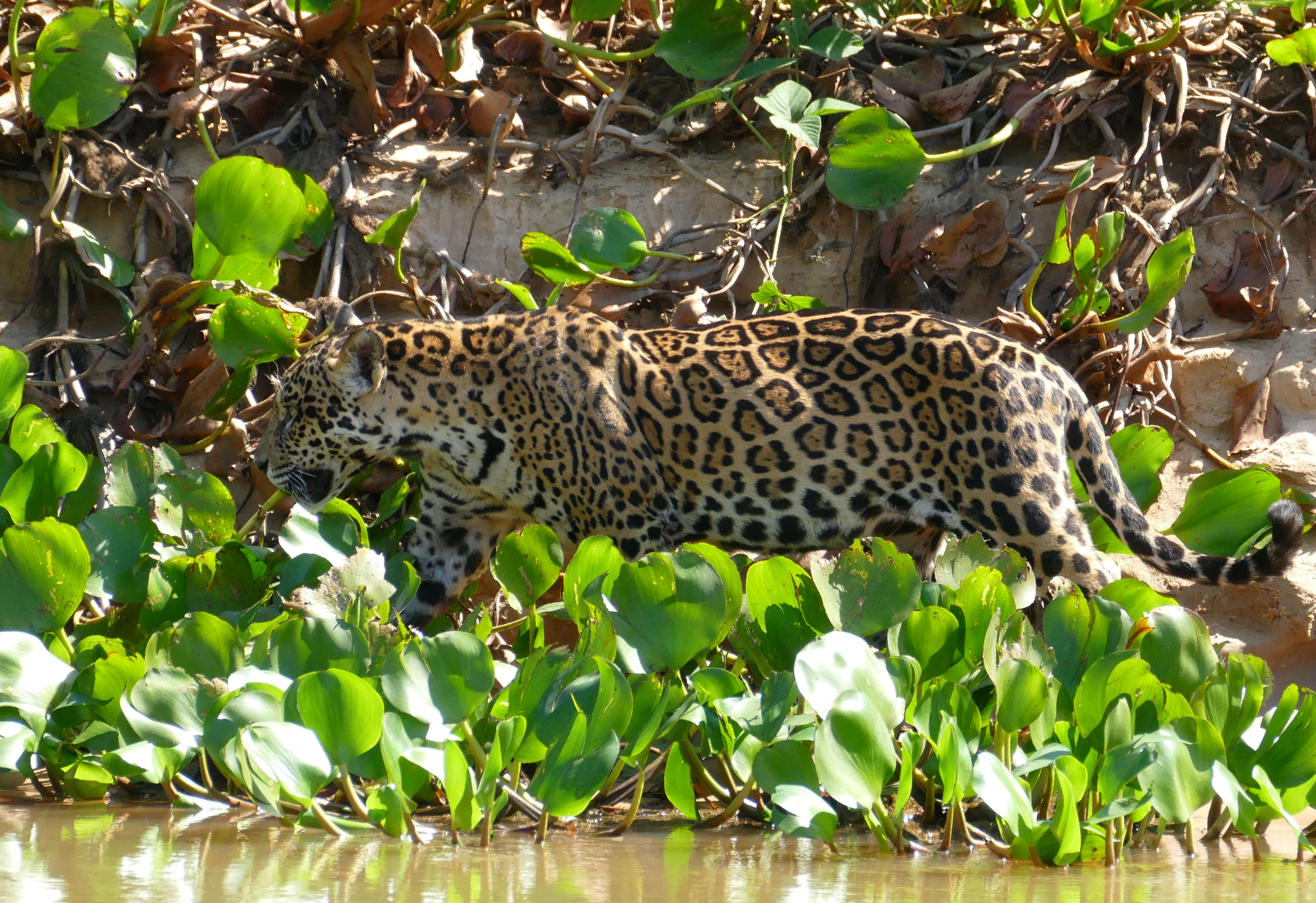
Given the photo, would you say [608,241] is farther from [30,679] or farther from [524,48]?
[30,679]

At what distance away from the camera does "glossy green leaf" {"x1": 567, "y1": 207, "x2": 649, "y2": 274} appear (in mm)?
6781

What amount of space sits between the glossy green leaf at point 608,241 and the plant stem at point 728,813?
294 centimetres

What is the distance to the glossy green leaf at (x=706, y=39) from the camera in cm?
740

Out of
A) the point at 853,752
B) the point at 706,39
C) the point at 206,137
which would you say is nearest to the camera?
the point at 853,752

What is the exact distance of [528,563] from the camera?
5.31 metres

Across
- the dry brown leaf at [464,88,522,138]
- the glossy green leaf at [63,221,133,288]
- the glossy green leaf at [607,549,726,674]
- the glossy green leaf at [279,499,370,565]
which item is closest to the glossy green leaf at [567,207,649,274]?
the dry brown leaf at [464,88,522,138]

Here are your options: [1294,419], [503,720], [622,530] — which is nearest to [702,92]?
[622,530]

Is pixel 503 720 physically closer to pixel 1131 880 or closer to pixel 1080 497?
pixel 1131 880

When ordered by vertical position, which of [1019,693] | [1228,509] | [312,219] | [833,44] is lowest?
[1019,693]

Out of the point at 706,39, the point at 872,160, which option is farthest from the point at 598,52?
the point at 872,160

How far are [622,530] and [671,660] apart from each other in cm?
139

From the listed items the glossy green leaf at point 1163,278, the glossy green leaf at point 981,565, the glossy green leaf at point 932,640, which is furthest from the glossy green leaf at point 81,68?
the glossy green leaf at point 1163,278

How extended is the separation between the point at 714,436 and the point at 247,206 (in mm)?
2157

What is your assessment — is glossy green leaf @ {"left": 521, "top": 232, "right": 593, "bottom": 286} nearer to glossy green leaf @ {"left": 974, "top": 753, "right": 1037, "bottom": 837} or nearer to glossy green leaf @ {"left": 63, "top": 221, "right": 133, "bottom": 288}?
glossy green leaf @ {"left": 63, "top": 221, "right": 133, "bottom": 288}
